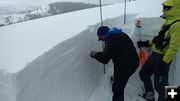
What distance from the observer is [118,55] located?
12.9 ft

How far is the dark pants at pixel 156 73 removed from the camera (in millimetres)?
4213

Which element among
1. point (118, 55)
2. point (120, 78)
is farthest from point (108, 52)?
point (120, 78)

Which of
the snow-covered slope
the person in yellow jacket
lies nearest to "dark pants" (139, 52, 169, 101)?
the person in yellow jacket

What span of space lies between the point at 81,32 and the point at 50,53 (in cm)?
96

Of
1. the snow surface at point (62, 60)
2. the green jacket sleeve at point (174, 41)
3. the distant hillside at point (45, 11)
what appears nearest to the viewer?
the snow surface at point (62, 60)

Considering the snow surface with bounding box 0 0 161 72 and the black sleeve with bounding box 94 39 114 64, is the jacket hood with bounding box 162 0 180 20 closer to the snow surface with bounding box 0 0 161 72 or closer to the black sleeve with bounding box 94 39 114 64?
the black sleeve with bounding box 94 39 114 64

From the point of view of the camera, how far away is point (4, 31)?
480 centimetres

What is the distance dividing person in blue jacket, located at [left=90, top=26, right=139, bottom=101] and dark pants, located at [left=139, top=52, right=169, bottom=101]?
35 cm

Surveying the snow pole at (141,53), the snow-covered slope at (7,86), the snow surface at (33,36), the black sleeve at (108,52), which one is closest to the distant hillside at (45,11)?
the snow surface at (33,36)

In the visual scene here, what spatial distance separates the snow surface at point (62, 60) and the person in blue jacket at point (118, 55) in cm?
44

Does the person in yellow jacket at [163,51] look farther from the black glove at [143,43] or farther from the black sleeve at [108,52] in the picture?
the black sleeve at [108,52]

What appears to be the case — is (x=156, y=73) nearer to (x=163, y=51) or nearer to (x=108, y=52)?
(x=163, y=51)

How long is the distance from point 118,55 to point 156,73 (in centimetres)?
77

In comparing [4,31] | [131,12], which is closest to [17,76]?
[4,31]
